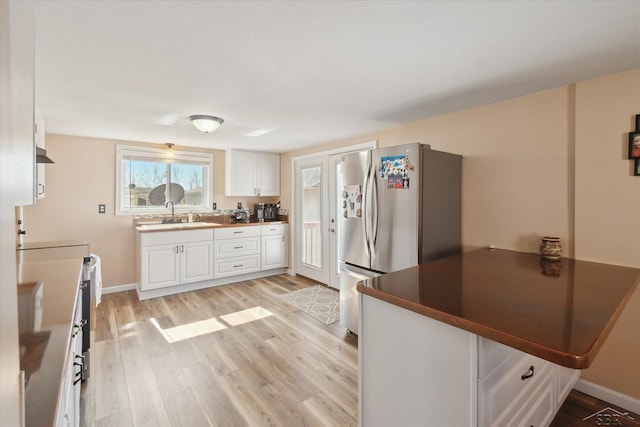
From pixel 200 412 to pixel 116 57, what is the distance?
7.13 feet

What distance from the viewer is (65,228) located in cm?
377

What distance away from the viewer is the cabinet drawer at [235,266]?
4.40 m

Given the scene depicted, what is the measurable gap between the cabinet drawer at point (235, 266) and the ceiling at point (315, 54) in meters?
2.36

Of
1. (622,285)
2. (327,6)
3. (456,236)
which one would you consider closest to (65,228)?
(327,6)

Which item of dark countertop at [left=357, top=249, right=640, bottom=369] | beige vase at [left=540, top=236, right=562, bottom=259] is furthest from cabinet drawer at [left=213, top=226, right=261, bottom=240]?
beige vase at [left=540, top=236, right=562, bottom=259]

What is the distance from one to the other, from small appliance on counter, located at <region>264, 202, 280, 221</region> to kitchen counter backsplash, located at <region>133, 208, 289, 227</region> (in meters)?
0.07

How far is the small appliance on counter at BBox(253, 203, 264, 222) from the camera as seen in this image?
5.21 m

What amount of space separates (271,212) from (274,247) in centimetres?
69

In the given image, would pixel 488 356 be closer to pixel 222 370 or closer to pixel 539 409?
pixel 539 409

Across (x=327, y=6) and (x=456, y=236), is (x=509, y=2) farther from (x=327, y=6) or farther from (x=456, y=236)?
(x=456, y=236)

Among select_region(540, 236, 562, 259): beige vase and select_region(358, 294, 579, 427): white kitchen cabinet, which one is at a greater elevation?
select_region(540, 236, 562, 259): beige vase

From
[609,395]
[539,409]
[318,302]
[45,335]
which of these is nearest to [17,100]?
[45,335]

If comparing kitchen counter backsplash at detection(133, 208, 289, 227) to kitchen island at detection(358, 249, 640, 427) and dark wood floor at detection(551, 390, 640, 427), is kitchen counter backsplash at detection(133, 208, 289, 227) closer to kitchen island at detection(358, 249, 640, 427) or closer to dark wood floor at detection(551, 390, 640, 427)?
kitchen island at detection(358, 249, 640, 427)

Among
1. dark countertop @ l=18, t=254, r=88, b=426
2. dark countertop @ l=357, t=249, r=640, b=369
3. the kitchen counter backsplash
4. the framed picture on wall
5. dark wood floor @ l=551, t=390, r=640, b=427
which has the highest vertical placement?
the framed picture on wall
